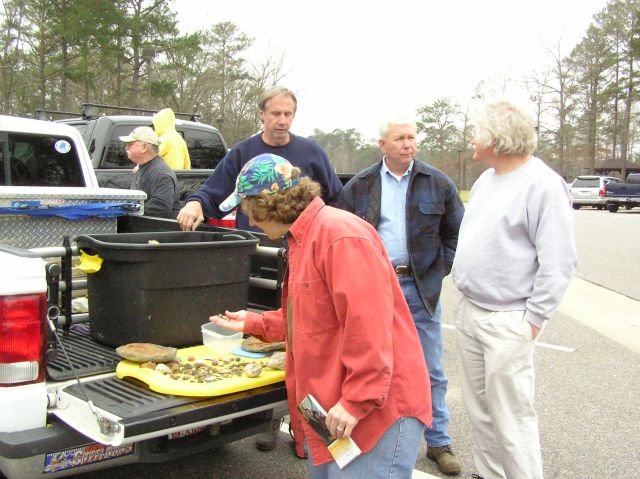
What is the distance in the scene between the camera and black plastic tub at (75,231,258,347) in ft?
8.73

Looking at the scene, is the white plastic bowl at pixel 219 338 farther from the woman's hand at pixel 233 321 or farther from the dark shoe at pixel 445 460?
the dark shoe at pixel 445 460

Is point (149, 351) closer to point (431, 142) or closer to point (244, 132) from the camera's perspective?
point (244, 132)

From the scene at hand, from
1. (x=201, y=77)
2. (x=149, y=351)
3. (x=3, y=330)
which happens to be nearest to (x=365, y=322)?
(x=149, y=351)

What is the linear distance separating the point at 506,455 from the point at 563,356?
339 centimetres

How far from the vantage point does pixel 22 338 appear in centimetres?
223

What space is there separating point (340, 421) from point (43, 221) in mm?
2382

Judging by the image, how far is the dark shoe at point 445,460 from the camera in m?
3.46

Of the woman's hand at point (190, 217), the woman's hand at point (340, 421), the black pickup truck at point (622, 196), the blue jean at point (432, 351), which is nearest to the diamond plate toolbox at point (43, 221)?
the woman's hand at point (190, 217)

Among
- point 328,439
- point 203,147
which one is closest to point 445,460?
point 328,439

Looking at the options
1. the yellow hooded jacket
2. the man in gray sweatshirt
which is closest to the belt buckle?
the man in gray sweatshirt

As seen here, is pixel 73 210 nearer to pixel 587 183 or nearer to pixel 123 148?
pixel 123 148

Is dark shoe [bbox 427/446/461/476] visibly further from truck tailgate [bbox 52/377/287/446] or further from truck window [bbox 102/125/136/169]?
truck window [bbox 102/125/136/169]

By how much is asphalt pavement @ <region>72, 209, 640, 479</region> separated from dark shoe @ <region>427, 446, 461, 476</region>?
2.4 inches

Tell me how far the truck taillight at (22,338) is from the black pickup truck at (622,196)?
30.6m
